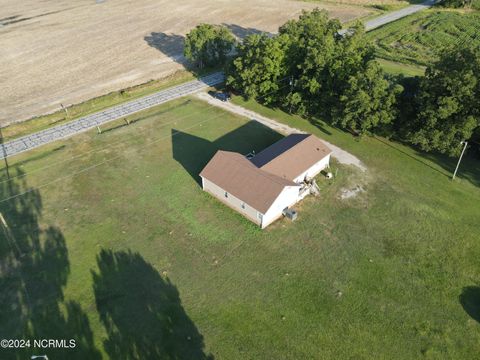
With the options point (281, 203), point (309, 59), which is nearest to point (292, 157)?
point (281, 203)

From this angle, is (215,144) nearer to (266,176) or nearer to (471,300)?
(266,176)

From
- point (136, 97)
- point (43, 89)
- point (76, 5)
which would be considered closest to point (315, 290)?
point (136, 97)

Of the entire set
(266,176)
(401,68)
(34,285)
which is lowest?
(34,285)

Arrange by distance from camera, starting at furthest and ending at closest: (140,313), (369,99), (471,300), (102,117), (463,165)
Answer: (102,117), (463,165), (369,99), (471,300), (140,313)

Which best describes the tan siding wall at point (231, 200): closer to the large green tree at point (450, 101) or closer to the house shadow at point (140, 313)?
the house shadow at point (140, 313)

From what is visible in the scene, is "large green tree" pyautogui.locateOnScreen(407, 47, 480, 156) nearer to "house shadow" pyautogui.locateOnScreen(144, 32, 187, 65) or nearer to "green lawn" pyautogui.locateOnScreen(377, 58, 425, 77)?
"green lawn" pyautogui.locateOnScreen(377, 58, 425, 77)

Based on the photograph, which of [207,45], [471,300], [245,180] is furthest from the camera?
[207,45]

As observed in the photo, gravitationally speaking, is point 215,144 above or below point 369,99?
below

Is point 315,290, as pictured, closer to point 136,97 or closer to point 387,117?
point 387,117
